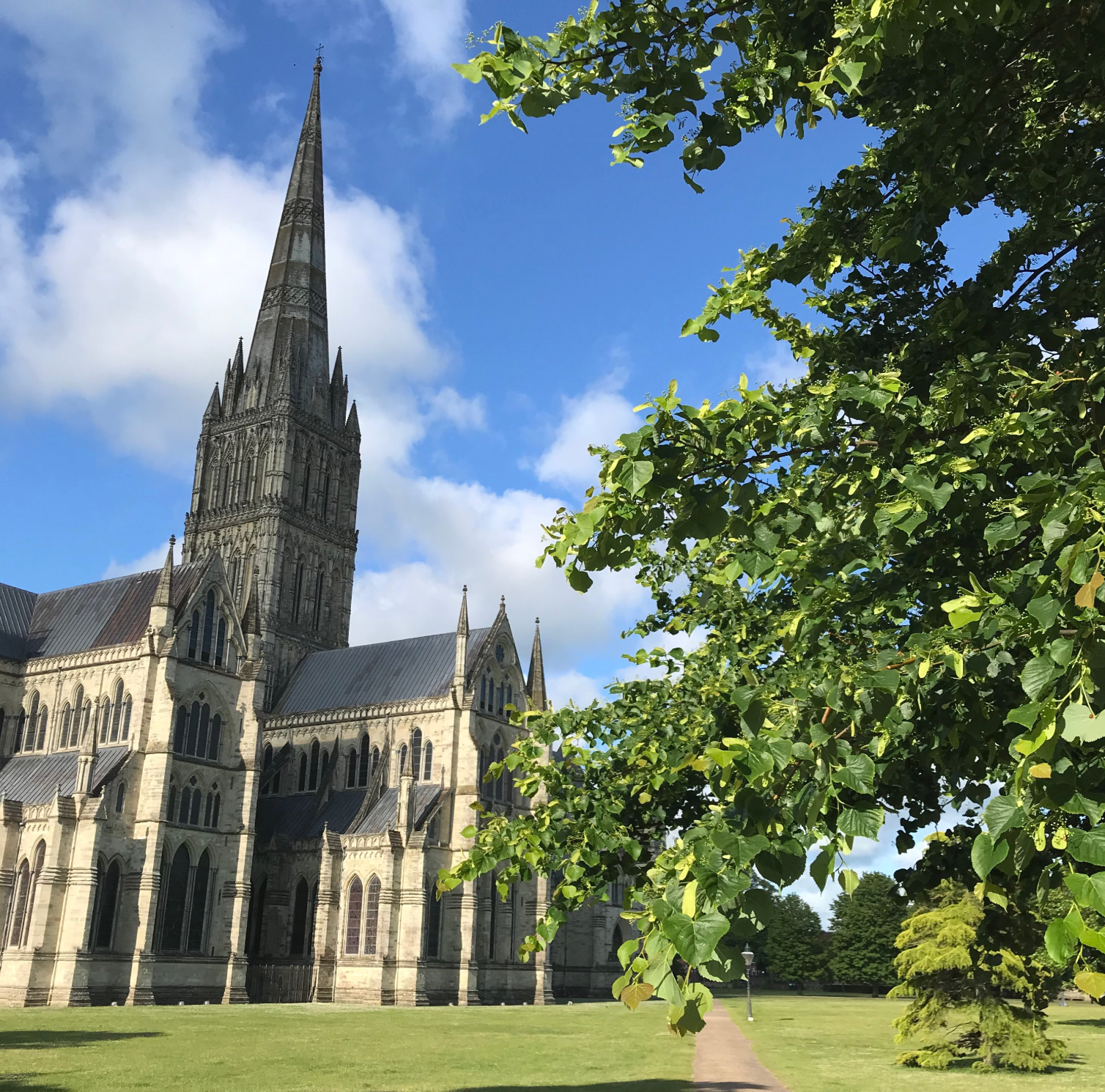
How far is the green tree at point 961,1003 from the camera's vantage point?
971 inches

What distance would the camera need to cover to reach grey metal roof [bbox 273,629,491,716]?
6022cm

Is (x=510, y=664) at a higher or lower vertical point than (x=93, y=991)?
higher

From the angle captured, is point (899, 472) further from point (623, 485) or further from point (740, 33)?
point (740, 33)

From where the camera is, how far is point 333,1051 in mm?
24844

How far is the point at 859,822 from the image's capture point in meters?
4.74

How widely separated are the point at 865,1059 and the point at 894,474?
2488 cm

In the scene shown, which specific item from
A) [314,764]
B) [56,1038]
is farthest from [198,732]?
[56,1038]

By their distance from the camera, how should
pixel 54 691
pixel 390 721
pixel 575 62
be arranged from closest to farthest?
pixel 575 62, pixel 54 691, pixel 390 721

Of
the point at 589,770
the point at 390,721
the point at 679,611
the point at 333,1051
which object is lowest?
the point at 333,1051

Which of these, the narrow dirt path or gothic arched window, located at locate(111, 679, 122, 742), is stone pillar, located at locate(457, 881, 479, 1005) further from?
the narrow dirt path

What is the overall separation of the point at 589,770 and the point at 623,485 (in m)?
7.13

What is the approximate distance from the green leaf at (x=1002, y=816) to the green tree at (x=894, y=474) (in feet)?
0.04

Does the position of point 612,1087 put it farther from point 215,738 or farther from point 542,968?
point 542,968

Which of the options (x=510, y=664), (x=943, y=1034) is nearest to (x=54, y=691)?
(x=510, y=664)
